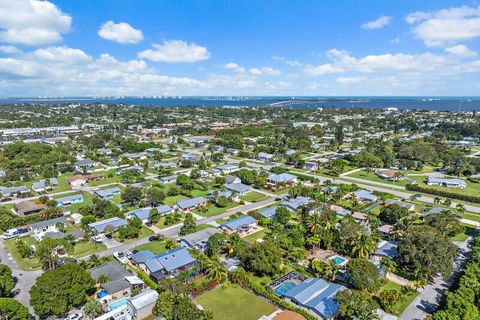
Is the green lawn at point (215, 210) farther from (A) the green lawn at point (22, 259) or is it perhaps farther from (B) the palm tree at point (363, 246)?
(B) the palm tree at point (363, 246)

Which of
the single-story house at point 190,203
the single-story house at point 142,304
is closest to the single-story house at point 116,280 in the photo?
the single-story house at point 142,304

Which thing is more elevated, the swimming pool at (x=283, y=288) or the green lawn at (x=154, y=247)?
the swimming pool at (x=283, y=288)

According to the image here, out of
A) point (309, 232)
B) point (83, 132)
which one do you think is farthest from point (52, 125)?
point (309, 232)

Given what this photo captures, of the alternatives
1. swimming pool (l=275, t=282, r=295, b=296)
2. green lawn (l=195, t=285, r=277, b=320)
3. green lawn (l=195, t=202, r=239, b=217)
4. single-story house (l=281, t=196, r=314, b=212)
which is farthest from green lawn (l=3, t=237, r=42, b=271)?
single-story house (l=281, t=196, r=314, b=212)

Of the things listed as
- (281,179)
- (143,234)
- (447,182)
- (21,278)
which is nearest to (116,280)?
(21,278)

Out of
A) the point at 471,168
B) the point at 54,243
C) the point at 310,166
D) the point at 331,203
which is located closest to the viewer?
the point at 54,243

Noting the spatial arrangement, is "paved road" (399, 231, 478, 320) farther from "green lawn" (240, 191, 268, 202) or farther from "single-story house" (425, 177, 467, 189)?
"single-story house" (425, 177, 467, 189)

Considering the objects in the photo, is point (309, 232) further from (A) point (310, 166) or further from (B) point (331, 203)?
(A) point (310, 166)

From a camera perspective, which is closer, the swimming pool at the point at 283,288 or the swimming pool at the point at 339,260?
the swimming pool at the point at 283,288
